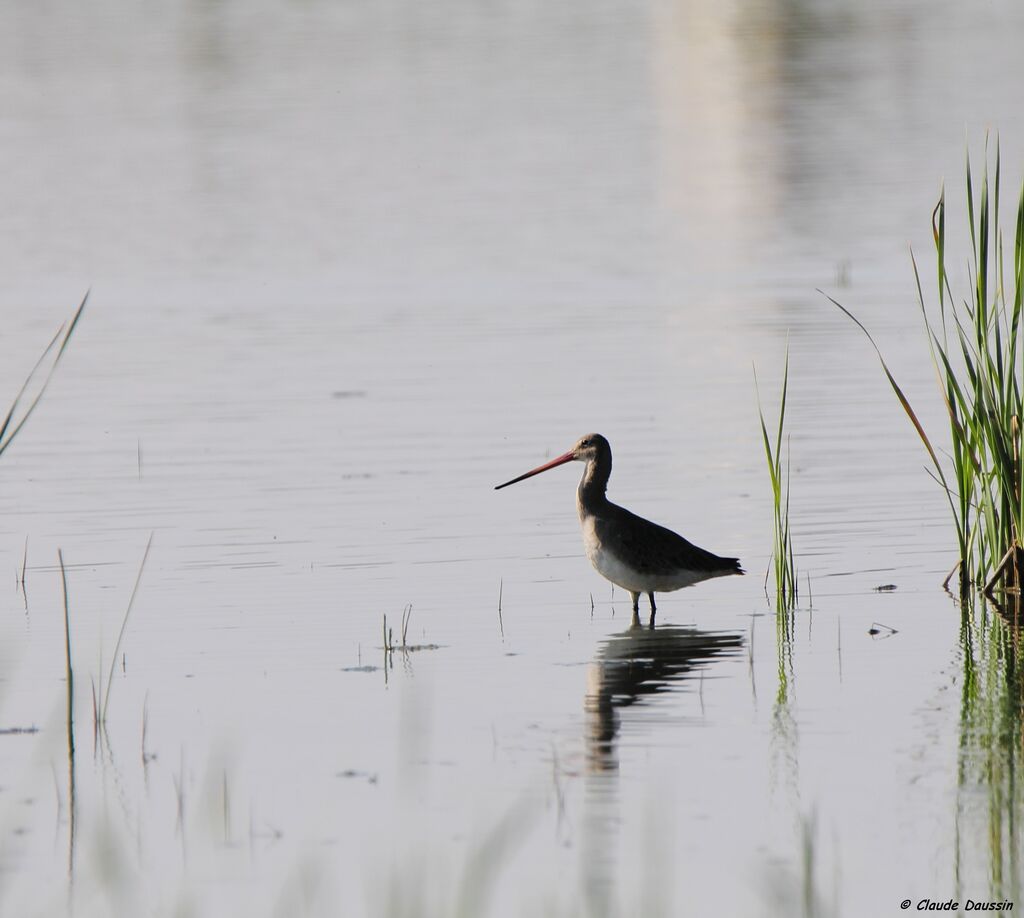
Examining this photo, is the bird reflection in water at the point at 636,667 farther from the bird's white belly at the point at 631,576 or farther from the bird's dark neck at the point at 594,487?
the bird's dark neck at the point at 594,487

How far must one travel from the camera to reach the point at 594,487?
10211mm

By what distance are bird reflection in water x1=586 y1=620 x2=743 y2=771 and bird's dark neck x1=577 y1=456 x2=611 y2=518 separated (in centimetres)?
78

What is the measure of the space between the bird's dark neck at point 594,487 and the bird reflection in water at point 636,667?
0.78 meters

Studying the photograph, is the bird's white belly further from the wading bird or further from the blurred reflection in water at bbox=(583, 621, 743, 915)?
the blurred reflection in water at bbox=(583, 621, 743, 915)

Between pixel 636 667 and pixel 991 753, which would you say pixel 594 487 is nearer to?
pixel 636 667

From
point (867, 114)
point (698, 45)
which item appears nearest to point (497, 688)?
point (867, 114)

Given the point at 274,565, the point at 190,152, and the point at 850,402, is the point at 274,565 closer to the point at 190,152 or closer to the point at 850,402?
the point at 850,402

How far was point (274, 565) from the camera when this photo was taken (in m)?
10.8

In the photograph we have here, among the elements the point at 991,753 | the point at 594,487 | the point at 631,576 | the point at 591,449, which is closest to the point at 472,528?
the point at 591,449

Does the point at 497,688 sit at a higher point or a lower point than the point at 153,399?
lower

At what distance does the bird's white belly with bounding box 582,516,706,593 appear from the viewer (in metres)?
9.52

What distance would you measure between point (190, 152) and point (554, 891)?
2808 cm

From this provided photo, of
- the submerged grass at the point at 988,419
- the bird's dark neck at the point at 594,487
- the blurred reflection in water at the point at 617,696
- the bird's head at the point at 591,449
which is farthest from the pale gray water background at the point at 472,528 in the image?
the bird's head at the point at 591,449

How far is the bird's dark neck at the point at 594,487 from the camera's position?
1008 cm
